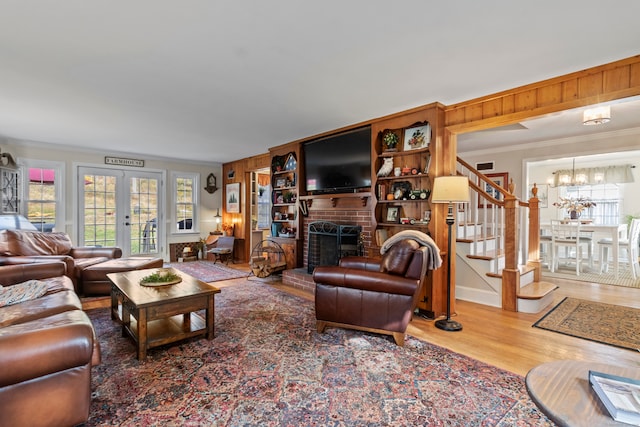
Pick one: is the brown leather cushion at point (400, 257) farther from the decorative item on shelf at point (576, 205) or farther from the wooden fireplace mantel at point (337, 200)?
the decorative item on shelf at point (576, 205)

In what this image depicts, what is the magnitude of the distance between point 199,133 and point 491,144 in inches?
199

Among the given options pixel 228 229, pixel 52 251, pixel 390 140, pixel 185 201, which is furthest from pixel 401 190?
pixel 185 201

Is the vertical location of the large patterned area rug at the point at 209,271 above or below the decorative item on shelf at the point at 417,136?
below

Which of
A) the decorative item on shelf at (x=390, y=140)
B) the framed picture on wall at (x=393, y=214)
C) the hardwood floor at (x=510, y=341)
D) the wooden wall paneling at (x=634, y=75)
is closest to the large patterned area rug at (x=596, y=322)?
the hardwood floor at (x=510, y=341)

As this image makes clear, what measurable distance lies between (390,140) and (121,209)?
5.54m

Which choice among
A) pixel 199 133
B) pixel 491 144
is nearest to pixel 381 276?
pixel 199 133

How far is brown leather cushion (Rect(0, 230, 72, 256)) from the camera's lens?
3.91m

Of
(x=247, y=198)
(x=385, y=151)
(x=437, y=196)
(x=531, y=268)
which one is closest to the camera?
(x=437, y=196)

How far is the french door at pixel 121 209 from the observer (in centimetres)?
594

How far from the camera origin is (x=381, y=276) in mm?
2660

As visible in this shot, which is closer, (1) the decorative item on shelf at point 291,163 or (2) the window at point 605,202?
(1) the decorative item on shelf at point 291,163

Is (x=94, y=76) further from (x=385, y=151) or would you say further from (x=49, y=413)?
(x=385, y=151)

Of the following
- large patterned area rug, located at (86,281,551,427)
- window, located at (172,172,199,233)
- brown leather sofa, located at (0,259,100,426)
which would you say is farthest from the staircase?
Answer: window, located at (172,172,199,233)

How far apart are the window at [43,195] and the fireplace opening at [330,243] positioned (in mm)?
4612
